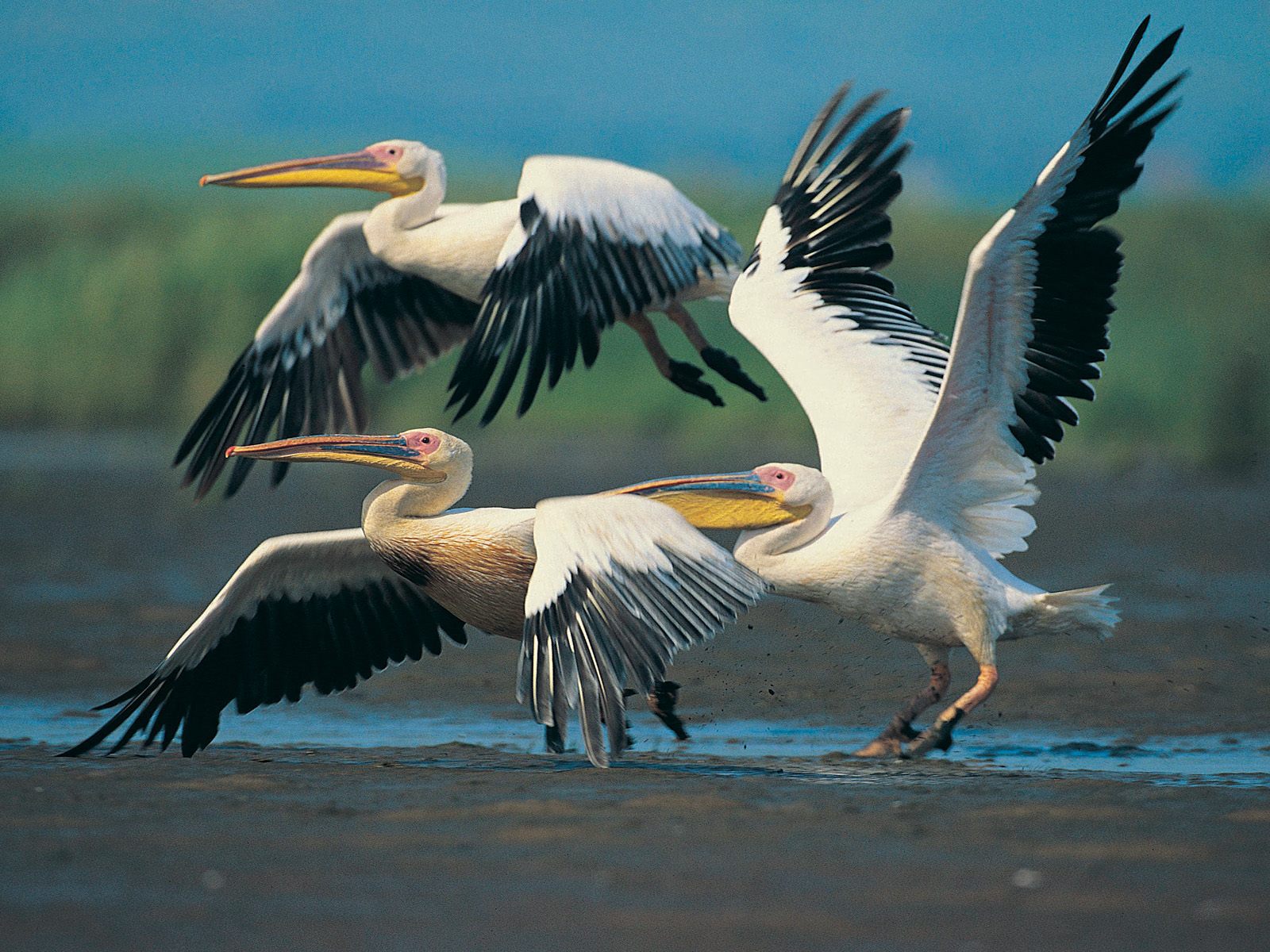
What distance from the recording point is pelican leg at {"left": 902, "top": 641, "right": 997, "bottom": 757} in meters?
6.22

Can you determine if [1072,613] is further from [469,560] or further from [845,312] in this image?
[469,560]

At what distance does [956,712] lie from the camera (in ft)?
20.4

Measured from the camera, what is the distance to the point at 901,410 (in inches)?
271

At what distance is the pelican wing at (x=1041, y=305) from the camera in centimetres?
572

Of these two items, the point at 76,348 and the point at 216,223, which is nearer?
the point at 76,348

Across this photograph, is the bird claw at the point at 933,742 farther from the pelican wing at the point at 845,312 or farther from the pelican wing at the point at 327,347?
the pelican wing at the point at 327,347

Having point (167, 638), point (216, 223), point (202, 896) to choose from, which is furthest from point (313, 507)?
point (216, 223)

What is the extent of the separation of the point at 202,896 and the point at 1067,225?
3012 millimetres

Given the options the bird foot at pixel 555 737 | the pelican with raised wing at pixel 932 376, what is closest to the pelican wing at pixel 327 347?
the pelican with raised wing at pixel 932 376

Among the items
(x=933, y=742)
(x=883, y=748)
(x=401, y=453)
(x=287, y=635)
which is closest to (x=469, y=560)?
(x=401, y=453)

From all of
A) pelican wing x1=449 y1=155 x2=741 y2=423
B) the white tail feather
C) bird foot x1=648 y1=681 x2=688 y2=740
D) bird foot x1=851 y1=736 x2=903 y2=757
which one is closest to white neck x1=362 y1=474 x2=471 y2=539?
pelican wing x1=449 y1=155 x2=741 y2=423

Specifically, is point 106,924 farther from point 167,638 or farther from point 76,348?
point 76,348

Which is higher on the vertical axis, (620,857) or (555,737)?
(555,737)

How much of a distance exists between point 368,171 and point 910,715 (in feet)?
10.6
